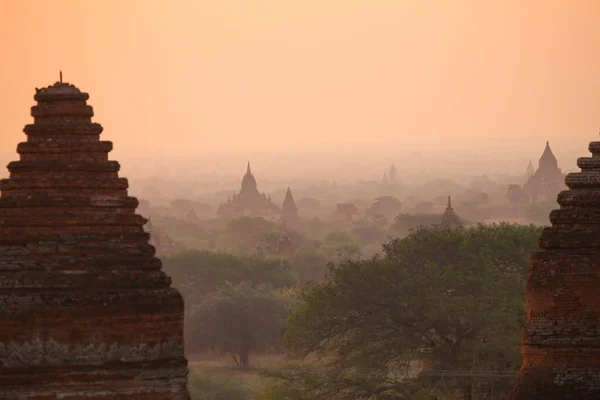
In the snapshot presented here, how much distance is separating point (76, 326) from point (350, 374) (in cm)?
2297

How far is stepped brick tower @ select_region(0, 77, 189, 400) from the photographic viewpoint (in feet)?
52.7

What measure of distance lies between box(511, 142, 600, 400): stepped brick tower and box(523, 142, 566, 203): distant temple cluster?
139474 mm

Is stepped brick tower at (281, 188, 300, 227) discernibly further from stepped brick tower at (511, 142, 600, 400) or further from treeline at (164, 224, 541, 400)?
stepped brick tower at (511, 142, 600, 400)

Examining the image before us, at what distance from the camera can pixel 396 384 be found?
37.3 meters

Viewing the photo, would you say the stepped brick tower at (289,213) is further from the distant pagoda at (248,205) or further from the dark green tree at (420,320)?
the dark green tree at (420,320)

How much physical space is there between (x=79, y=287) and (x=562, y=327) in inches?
161

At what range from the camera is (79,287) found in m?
16.3

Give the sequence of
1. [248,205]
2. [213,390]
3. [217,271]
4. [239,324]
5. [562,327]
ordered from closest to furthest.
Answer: [562,327], [213,390], [239,324], [217,271], [248,205]

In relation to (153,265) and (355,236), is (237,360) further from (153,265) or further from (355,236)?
(355,236)

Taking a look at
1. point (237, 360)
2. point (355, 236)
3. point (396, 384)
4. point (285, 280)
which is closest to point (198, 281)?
point (285, 280)

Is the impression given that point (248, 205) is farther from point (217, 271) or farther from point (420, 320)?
point (420, 320)

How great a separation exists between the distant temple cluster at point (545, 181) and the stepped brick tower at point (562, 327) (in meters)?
139

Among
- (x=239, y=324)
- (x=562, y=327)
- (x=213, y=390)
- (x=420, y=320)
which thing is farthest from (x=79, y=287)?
(x=239, y=324)

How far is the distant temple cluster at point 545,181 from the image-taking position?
519ft
